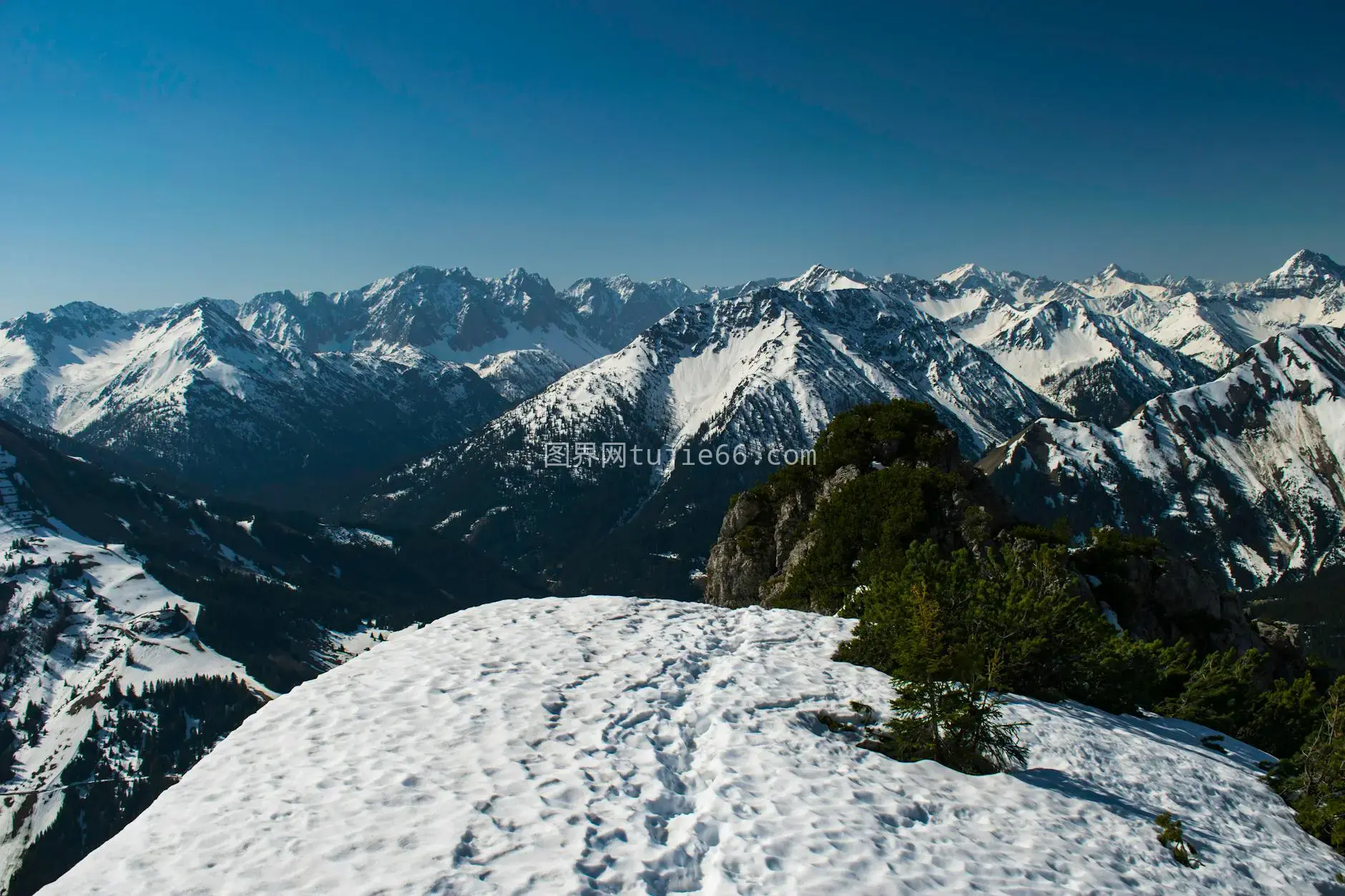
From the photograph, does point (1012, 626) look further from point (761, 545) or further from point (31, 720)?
point (31, 720)

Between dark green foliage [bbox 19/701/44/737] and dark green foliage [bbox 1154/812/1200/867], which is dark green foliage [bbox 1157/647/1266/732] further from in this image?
dark green foliage [bbox 19/701/44/737]

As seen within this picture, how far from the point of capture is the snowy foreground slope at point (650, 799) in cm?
1123

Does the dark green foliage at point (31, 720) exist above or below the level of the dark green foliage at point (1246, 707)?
below

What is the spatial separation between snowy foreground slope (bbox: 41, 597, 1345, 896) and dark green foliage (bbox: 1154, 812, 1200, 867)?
22 cm

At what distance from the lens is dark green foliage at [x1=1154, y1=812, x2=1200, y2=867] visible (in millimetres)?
13219

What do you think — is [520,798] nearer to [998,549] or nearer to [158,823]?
[158,823]

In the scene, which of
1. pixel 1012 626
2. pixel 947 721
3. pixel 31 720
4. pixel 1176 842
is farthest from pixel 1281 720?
pixel 31 720

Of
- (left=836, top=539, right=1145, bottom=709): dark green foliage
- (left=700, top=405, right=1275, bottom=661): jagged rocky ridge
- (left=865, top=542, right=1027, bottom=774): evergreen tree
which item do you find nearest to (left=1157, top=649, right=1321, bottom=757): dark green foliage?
(left=836, top=539, right=1145, bottom=709): dark green foliage

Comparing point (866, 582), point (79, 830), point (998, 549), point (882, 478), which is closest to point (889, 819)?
point (866, 582)

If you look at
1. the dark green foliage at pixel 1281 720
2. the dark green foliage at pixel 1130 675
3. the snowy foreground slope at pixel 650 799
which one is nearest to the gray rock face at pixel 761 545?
the dark green foliage at pixel 1130 675

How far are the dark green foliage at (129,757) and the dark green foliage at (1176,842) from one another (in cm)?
17573

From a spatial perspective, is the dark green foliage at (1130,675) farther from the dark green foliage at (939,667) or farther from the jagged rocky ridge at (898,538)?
the dark green foliage at (939,667)

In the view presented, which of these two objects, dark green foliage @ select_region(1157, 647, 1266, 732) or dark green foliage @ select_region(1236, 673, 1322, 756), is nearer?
dark green foliage @ select_region(1157, 647, 1266, 732)

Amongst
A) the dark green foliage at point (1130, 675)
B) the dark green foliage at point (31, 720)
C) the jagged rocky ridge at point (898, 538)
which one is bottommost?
the dark green foliage at point (31, 720)
